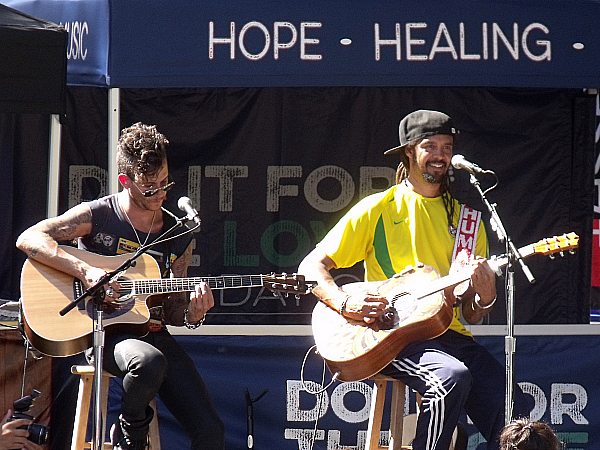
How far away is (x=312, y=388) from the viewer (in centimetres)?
671

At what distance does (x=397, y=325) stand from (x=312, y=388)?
62.2 inches

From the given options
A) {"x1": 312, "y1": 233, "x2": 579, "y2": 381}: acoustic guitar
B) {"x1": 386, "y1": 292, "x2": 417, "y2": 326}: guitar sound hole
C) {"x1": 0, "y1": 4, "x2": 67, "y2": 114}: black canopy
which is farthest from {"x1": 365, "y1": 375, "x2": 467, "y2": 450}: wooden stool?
{"x1": 0, "y1": 4, "x2": 67, "y2": 114}: black canopy

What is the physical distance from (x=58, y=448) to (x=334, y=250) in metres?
2.29

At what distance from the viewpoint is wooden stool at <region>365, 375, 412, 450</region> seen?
5.48 metres

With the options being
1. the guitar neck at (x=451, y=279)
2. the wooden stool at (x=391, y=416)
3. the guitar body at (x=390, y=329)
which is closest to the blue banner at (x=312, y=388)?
the wooden stool at (x=391, y=416)

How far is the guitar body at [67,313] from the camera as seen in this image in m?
5.32

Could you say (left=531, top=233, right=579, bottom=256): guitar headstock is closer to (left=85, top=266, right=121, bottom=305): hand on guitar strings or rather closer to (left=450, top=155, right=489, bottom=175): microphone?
(left=450, top=155, right=489, bottom=175): microphone

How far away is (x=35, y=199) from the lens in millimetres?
7426

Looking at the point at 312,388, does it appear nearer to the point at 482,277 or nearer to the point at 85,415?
the point at 85,415

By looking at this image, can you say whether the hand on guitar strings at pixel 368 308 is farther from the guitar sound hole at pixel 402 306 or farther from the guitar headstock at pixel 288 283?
the guitar headstock at pixel 288 283

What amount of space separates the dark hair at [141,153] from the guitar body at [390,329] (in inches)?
45.2

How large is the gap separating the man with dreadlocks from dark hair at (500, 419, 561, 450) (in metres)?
1.32

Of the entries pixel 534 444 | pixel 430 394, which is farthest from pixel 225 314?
pixel 534 444

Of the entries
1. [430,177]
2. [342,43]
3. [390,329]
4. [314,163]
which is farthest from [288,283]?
[314,163]
